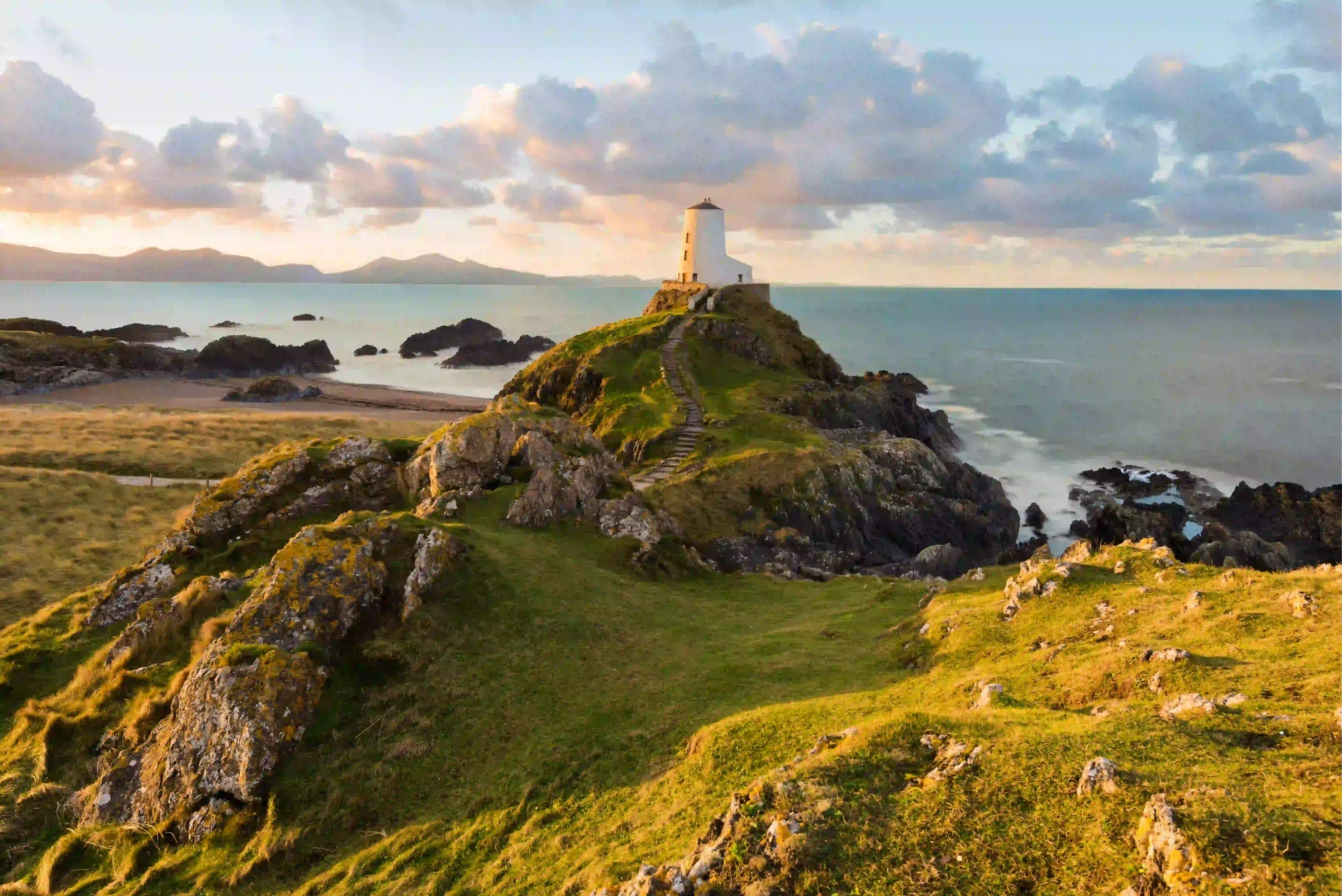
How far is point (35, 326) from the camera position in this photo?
426ft

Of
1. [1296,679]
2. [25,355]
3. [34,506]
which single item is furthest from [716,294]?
[25,355]

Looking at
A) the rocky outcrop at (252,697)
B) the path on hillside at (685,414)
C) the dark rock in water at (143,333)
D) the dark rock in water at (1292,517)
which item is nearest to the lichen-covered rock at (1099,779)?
the rocky outcrop at (252,697)

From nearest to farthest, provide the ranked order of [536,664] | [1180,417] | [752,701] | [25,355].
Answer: [752,701], [536,664], [1180,417], [25,355]

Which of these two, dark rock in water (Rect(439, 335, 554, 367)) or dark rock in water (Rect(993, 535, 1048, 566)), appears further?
dark rock in water (Rect(439, 335, 554, 367))

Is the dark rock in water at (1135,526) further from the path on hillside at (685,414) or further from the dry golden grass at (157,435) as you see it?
the dry golden grass at (157,435)

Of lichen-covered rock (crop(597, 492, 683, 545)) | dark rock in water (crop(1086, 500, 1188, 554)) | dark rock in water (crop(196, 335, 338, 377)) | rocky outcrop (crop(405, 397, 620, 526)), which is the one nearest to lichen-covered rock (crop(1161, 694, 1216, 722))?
lichen-covered rock (crop(597, 492, 683, 545))

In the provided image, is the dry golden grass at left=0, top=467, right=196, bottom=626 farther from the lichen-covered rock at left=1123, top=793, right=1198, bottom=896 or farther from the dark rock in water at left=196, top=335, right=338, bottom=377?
the dark rock in water at left=196, top=335, right=338, bottom=377

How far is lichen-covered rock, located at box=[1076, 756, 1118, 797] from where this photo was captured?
8.37m

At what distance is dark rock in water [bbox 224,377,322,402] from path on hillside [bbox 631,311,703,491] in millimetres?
59544

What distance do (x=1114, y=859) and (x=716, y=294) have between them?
61.1 meters

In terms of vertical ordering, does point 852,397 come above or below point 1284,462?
above

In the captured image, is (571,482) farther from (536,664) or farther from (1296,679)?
(1296,679)

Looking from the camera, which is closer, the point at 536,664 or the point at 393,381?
the point at 536,664

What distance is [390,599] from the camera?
17.5 meters
